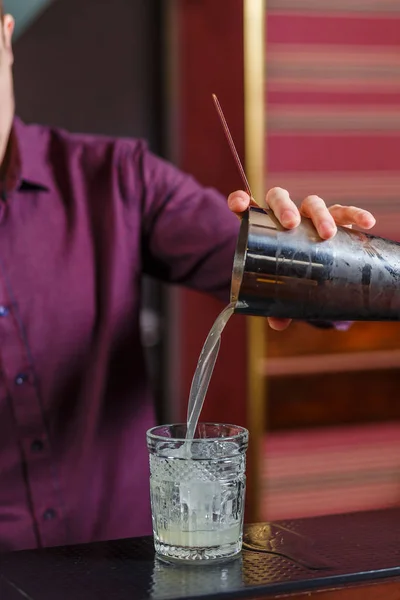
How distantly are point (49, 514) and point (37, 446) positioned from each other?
0.40 ft

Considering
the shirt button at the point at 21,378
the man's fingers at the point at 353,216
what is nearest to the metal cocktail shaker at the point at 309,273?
the man's fingers at the point at 353,216

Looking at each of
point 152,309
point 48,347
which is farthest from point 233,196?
point 152,309

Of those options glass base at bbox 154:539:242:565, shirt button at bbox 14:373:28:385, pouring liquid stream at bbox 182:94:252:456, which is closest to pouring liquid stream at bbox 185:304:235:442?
pouring liquid stream at bbox 182:94:252:456

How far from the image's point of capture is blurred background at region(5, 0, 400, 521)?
3150 millimetres

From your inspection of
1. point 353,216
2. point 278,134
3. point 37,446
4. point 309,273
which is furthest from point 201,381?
point 278,134

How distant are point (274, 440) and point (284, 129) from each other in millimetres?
1013

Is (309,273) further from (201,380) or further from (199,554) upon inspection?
(199,554)

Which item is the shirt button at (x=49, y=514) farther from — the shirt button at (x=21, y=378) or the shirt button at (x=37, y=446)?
the shirt button at (x=21, y=378)

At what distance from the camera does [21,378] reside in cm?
174

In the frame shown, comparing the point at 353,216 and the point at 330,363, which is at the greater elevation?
the point at 353,216

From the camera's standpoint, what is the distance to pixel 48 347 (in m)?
1.79

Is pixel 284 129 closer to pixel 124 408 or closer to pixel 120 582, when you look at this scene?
pixel 124 408

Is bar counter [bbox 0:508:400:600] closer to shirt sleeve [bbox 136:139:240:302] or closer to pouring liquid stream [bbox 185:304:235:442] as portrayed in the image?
pouring liquid stream [bbox 185:304:235:442]

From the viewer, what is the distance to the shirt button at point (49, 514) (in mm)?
1720
